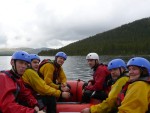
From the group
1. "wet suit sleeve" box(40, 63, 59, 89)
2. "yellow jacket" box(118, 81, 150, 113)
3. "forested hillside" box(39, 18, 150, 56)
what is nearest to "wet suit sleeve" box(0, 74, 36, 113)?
"yellow jacket" box(118, 81, 150, 113)

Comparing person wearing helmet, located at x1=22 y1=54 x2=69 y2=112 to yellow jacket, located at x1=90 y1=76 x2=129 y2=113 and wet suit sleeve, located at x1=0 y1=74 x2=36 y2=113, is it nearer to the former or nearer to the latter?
yellow jacket, located at x1=90 y1=76 x2=129 y2=113

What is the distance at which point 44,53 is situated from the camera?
182875 mm

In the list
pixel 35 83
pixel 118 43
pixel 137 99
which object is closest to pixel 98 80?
pixel 35 83

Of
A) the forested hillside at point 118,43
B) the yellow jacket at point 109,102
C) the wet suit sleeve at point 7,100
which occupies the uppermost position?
the forested hillside at point 118,43

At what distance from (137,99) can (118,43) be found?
524 ft

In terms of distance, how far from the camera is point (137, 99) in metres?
5.05

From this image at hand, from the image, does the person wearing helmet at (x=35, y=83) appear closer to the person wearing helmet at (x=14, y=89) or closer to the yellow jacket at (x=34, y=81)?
the yellow jacket at (x=34, y=81)

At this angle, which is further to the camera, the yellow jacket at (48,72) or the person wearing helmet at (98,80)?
the yellow jacket at (48,72)

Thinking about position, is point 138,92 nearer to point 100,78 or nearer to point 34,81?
point 34,81

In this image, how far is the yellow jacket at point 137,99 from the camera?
16.6 ft

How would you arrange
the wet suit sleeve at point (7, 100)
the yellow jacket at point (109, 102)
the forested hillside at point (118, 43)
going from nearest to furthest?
the wet suit sleeve at point (7, 100)
the yellow jacket at point (109, 102)
the forested hillside at point (118, 43)

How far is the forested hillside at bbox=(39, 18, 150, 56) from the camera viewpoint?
147250mm

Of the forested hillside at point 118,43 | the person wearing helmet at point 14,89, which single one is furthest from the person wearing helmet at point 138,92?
the forested hillside at point 118,43

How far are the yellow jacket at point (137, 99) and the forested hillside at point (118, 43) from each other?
134 m
